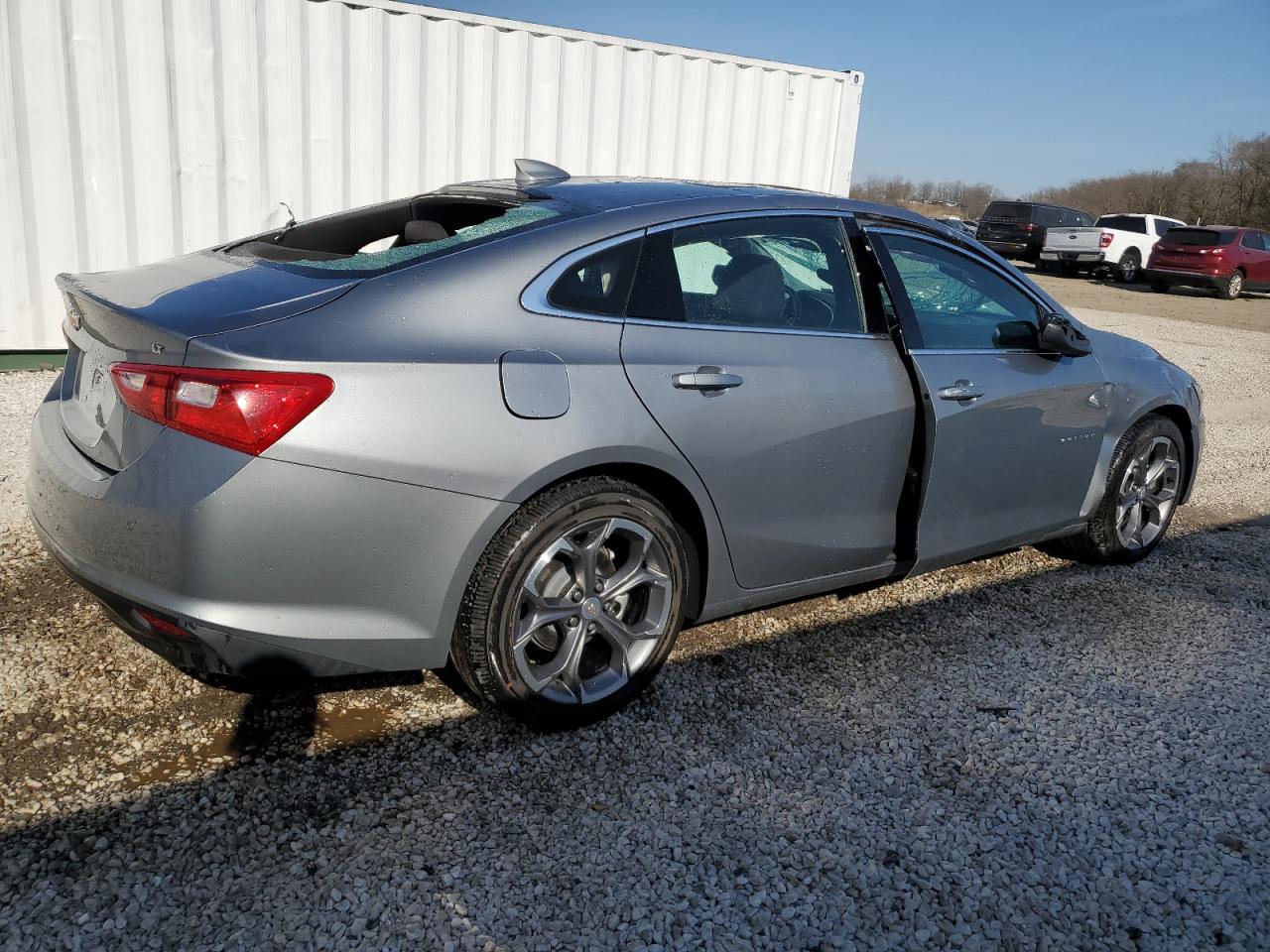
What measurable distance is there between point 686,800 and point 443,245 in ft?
5.34

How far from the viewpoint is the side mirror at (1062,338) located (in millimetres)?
3936

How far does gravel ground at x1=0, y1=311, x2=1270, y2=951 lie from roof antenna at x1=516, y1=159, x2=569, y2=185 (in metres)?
1.67

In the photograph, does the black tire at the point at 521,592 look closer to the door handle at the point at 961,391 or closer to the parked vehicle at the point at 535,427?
the parked vehicle at the point at 535,427

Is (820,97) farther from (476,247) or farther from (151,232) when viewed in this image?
(476,247)

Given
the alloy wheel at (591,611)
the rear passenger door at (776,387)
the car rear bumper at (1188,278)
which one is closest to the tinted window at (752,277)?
the rear passenger door at (776,387)

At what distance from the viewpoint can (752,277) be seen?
3.29 meters

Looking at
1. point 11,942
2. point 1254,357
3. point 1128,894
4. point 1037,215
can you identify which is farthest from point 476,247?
point 1037,215

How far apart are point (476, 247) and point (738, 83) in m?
6.90

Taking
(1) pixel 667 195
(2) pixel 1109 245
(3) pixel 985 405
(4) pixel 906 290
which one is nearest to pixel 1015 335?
(3) pixel 985 405

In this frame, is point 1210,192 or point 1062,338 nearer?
point 1062,338

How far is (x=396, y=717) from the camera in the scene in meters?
3.02

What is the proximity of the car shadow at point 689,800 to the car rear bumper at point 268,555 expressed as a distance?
1.21 ft

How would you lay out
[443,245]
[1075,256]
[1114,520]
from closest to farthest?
1. [443,245]
2. [1114,520]
3. [1075,256]

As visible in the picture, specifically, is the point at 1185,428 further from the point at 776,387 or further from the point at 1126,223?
the point at 1126,223
